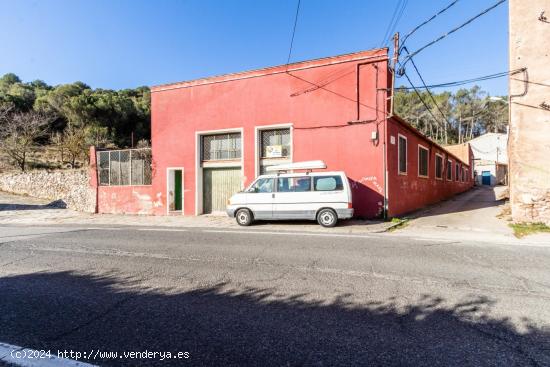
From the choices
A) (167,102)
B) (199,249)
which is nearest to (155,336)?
(199,249)

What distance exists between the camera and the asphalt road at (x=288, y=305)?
101 inches

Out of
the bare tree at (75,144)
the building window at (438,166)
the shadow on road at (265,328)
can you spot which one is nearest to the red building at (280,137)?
the building window at (438,166)

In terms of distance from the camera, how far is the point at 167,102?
625 inches

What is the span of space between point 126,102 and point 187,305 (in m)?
34.9

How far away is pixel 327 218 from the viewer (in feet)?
32.9

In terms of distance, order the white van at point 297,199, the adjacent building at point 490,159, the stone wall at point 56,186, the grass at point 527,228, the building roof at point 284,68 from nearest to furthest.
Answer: the grass at point 527,228, the white van at point 297,199, the building roof at point 284,68, the stone wall at point 56,186, the adjacent building at point 490,159

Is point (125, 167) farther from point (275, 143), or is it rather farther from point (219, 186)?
point (275, 143)

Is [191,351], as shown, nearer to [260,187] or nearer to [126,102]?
[260,187]

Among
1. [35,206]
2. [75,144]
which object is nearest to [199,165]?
[35,206]

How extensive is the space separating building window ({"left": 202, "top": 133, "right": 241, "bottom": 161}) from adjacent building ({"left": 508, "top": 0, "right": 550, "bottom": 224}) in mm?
10678

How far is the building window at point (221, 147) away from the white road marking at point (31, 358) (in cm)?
1205

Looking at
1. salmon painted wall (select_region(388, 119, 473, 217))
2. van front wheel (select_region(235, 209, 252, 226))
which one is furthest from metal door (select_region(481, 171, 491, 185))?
van front wheel (select_region(235, 209, 252, 226))

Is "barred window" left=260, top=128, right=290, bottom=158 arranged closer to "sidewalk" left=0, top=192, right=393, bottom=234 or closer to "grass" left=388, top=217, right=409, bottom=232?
"sidewalk" left=0, top=192, right=393, bottom=234

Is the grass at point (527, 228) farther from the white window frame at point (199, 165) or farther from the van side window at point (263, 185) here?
the white window frame at point (199, 165)
